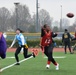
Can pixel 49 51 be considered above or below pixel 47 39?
below

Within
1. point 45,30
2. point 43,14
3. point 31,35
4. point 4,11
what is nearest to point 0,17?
point 4,11

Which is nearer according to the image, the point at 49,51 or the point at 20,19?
the point at 49,51

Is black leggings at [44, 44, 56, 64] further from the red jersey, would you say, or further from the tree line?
the tree line

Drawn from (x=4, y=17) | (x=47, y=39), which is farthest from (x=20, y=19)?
(x=47, y=39)

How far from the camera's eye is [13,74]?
13812mm

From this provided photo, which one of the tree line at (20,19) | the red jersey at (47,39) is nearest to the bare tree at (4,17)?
the tree line at (20,19)

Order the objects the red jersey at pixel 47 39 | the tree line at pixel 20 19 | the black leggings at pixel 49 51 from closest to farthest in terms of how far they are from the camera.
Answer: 1. the black leggings at pixel 49 51
2. the red jersey at pixel 47 39
3. the tree line at pixel 20 19

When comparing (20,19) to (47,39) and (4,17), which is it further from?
(47,39)

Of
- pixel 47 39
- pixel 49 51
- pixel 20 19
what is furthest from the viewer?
pixel 20 19

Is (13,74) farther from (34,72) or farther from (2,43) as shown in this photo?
(2,43)

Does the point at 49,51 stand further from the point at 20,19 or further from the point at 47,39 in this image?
the point at 20,19

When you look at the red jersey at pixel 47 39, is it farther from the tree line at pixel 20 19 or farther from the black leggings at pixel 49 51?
the tree line at pixel 20 19

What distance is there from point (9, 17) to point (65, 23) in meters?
28.2

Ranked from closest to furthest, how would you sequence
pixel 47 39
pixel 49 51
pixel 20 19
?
pixel 49 51 < pixel 47 39 < pixel 20 19
